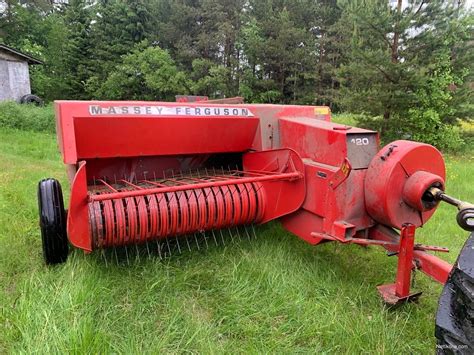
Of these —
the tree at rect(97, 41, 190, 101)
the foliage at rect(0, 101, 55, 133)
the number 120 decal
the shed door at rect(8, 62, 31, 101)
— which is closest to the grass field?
the number 120 decal

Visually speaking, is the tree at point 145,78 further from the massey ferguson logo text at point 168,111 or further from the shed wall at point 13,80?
the massey ferguson logo text at point 168,111

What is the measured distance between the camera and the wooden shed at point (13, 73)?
20.6 meters

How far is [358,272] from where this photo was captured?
3.09 metres

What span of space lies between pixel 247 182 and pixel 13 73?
882 inches

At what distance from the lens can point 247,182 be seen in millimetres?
2971

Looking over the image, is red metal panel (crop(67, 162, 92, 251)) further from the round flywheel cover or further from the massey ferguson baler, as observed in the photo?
the round flywheel cover

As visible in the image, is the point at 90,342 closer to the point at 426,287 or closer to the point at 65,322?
the point at 65,322

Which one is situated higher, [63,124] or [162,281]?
[63,124]

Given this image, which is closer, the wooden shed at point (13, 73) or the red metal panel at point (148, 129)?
the red metal panel at point (148, 129)

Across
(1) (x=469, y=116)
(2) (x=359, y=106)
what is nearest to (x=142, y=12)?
(2) (x=359, y=106)

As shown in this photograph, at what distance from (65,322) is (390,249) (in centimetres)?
201

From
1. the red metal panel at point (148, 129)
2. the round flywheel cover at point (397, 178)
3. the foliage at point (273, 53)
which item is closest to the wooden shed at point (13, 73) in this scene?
the foliage at point (273, 53)

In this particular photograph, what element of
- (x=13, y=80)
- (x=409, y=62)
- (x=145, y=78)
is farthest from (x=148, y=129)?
(x=145, y=78)

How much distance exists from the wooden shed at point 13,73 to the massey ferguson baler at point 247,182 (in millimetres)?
20617
